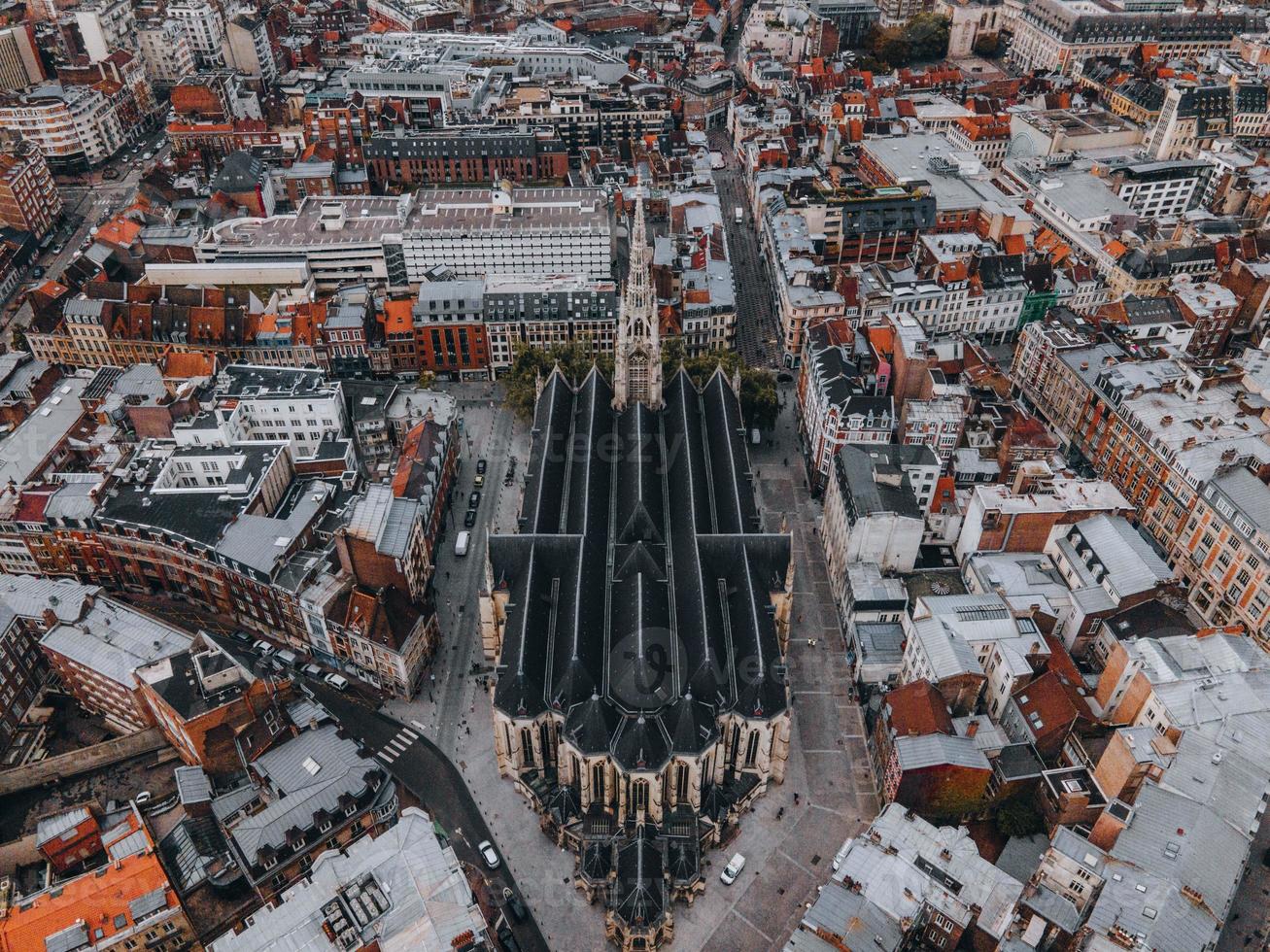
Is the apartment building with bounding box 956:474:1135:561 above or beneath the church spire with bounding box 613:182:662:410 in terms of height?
beneath

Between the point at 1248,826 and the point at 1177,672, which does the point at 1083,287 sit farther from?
the point at 1248,826

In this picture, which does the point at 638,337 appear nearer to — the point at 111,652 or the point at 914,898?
the point at 111,652

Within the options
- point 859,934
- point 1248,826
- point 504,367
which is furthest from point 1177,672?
point 504,367

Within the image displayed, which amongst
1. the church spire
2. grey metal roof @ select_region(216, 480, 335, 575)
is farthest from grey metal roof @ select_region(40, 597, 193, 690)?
the church spire

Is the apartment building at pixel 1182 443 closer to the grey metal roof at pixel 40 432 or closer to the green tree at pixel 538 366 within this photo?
the green tree at pixel 538 366

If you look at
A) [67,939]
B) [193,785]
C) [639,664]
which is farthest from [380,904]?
[639,664]

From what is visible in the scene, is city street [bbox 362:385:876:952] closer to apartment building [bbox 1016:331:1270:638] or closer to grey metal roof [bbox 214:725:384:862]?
grey metal roof [bbox 214:725:384:862]
